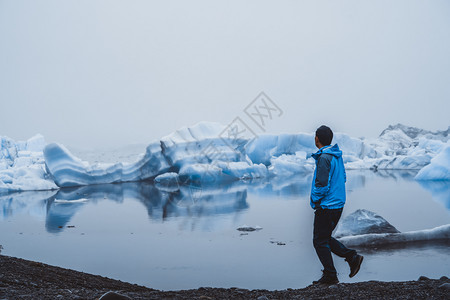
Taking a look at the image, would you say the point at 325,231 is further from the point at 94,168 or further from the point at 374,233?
the point at 94,168

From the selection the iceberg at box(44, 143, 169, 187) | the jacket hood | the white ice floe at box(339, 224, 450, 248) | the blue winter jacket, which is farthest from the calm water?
the iceberg at box(44, 143, 169, 187)

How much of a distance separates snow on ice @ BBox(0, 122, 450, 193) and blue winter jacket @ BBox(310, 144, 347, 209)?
42.7ft

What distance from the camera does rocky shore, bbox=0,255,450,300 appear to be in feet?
7.43

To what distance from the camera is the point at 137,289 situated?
10.4 ft

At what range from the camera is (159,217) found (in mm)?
8078

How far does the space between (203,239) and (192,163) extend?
11071 mm

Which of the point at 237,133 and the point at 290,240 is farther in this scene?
the point at 237,133

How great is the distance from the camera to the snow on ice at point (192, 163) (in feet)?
48.5

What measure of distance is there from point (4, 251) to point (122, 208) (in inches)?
181

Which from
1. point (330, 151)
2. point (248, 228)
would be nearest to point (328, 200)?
point (330, 151)

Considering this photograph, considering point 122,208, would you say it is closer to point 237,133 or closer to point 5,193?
point 5,193

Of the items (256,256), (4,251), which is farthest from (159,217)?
(256,256)

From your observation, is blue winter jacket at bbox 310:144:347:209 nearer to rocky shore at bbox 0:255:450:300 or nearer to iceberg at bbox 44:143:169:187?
rocky shore at bbox 0:255:450:300

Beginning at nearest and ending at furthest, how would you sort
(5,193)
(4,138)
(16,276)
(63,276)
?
(16,276)
(63,276)
(5,193)
(4,138)
